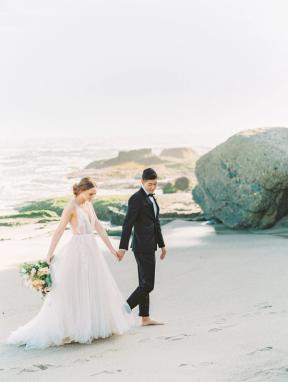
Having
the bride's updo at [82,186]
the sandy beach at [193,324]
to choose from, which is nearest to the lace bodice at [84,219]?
the bride's updo at [82,186]

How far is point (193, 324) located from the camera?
7.06m

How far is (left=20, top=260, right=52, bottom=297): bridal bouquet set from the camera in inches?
265

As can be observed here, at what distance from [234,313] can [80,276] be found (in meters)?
1.91

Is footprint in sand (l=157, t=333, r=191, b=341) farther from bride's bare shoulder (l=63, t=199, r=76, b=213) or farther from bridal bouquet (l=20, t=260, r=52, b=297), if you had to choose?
bride's bare shoulder (l=63, t=199, r=76, b=213)

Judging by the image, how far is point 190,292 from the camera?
894 centimetres

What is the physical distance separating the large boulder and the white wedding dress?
6.95 metres

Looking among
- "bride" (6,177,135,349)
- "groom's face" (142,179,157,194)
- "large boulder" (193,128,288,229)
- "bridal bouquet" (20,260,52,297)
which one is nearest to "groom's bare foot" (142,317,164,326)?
"bride" (6,177,135,349)

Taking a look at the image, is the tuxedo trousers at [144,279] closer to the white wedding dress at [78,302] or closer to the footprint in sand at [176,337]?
the white wedding dress at [78,302]

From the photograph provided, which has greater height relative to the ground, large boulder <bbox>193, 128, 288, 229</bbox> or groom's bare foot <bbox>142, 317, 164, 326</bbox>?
large boulder <bbox>193, 128, 288, 229</bbox>

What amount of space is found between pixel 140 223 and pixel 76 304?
1200 millimetres

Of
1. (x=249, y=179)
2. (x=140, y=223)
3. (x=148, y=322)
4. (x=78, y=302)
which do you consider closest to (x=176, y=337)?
(x=148, y=322)

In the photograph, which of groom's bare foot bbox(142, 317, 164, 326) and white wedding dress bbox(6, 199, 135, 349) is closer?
white wedding dress bbox(6, 199, 135, 349)

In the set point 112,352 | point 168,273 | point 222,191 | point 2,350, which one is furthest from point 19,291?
point 222,191

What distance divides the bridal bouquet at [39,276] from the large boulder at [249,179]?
284 inches
